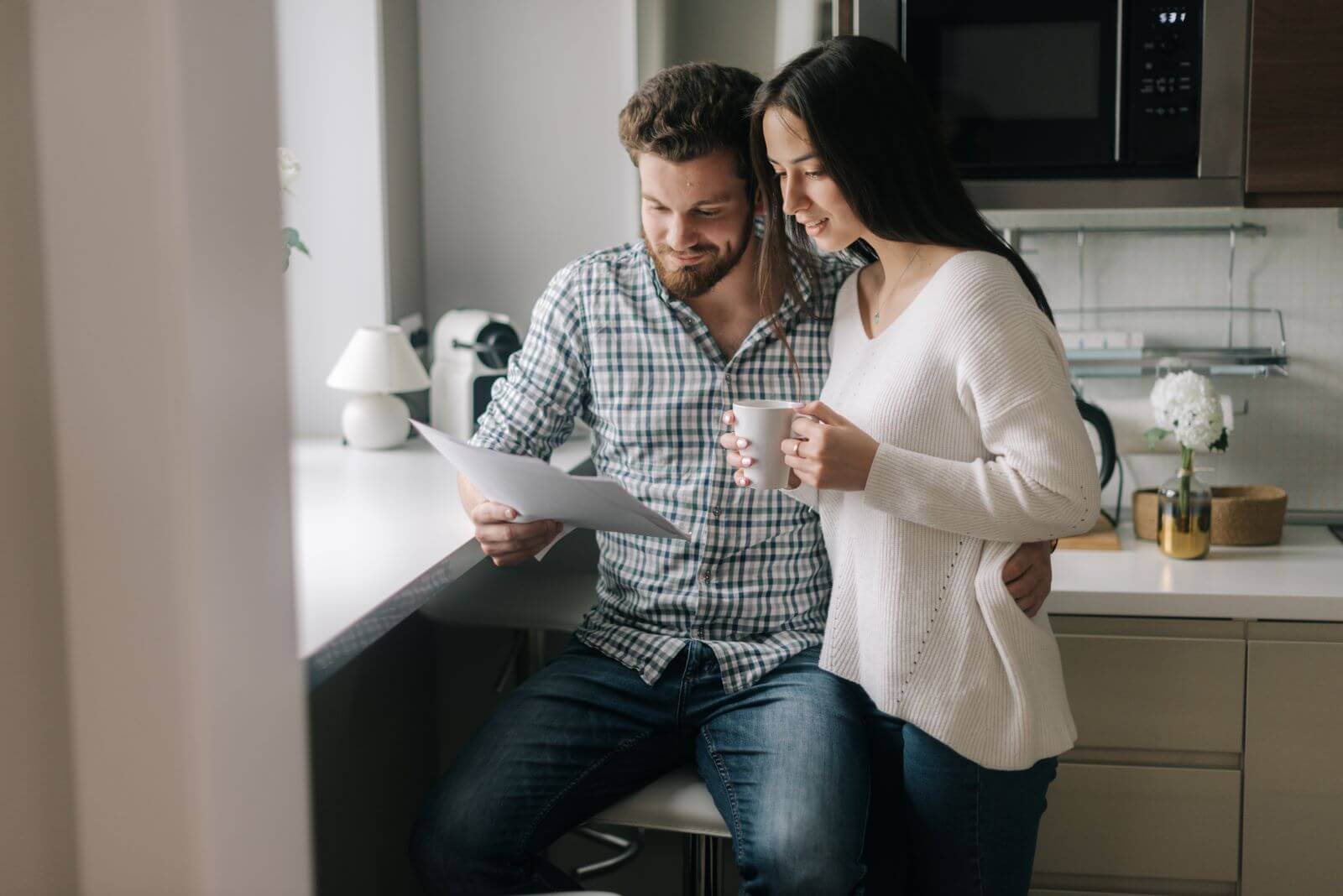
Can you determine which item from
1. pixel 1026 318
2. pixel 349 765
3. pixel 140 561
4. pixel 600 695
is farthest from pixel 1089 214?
pixel 140 561

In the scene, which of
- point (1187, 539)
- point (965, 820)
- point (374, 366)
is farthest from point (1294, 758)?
point (374, 366)

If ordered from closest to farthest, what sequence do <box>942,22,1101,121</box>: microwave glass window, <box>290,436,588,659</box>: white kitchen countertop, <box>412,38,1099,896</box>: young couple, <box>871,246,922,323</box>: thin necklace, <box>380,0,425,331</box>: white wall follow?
<box>290,436,588,659</box>: white kitchen countertop, <box>412,38,1099,896</box>: young couple, <box>871,246,922,323</box>: thin necklace, <box>942,22,1101,121</box>: microwave glass window, <box>380,0,425,331</box>: white wall

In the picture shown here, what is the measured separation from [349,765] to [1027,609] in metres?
1.19

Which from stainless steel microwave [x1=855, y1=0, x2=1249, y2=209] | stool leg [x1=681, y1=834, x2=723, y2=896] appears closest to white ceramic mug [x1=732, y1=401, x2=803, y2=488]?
stool leg [x1=681, y1=834, x2=723, y2=896]

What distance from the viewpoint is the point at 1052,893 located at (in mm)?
1889

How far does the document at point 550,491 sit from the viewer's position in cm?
131

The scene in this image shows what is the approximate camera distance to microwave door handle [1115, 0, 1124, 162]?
1858 millimetres

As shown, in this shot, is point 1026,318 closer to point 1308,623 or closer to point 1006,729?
point 1006,729

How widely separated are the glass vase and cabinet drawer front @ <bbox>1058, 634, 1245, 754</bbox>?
23 cm

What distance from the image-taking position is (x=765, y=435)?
1361mm

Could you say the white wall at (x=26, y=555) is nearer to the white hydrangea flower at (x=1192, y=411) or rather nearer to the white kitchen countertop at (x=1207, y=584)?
the white kitchen countertop at (x=1207, y=584)

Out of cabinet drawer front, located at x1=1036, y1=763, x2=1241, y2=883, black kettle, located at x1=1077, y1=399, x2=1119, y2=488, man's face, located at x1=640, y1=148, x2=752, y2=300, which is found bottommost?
cabinet drawer front, located at x1=1036, y1=763, x2=1241, y2=883

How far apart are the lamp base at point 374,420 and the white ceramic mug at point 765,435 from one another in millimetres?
1016

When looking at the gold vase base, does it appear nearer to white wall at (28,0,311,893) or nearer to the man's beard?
the man's beard
